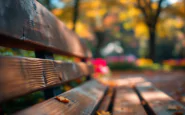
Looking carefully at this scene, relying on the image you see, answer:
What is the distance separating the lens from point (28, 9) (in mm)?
1294

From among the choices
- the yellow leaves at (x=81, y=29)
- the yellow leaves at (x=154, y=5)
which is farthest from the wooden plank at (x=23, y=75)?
the yellow leaves at (x=154, y=5)

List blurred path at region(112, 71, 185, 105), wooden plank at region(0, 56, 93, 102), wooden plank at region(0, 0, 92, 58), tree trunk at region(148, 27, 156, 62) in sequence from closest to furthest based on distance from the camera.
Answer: wooden plank at region(0, 56, 93, 102), wooden plank at region(0, 0, 92, 58), blurred path at region(112, 71, 185, 105), tree trunk at region(148, 27, 156, 62)

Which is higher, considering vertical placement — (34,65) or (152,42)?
(152,42)

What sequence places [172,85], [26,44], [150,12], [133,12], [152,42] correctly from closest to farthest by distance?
[26,44]
[172,85]
[150,12]
[133,12]
[152,42]

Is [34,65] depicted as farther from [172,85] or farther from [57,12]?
[57,12]

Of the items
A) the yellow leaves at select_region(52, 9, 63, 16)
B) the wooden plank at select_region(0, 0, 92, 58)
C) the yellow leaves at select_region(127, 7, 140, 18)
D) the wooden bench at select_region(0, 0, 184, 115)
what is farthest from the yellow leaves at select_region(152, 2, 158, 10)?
the wooden plank at select_region(0, 0, 92, 58)

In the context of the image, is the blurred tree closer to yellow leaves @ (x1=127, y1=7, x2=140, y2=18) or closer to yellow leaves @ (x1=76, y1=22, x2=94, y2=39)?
yellow leaves @ (x1=127, y1=7, x2=140, y2=18)

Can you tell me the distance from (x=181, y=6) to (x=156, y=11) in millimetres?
1442

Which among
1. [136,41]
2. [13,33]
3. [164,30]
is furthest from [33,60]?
[136,41]

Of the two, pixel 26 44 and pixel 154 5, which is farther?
pixel 154 5

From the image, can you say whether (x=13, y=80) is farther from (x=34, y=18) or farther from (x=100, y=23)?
(x=100, y=23)

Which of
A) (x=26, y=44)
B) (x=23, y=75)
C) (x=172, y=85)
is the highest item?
(x=26, y=44)

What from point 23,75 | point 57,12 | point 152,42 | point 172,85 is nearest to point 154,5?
point 152,42

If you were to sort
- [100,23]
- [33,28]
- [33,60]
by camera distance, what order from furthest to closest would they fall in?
[100,23]
[33,28]
[33,60]
